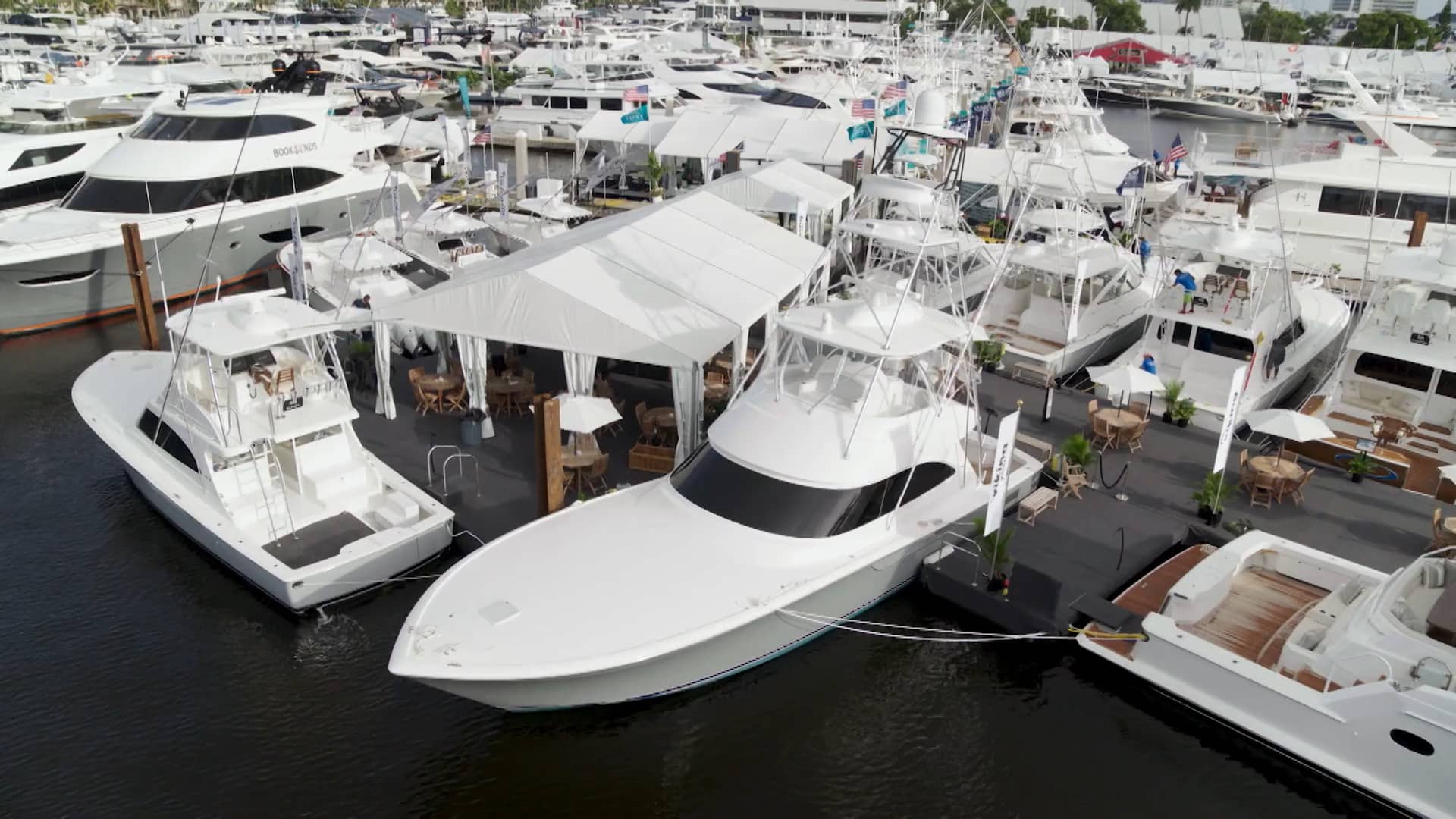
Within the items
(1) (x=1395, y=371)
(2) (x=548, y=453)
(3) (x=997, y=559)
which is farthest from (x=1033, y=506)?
(1) (x=1395, y=371)

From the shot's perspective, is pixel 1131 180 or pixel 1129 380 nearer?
pixel 1129 380

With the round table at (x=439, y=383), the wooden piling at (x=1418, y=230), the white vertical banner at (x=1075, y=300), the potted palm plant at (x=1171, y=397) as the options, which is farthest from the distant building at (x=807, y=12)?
the round table at (x=439, y=383)

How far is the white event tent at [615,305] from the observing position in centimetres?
1498

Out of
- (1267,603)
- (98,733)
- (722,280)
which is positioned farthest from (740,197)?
(98,733)

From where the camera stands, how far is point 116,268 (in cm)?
2369

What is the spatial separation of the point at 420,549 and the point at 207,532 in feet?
9.87

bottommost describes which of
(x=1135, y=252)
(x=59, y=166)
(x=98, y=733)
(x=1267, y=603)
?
(x=98, y=733)

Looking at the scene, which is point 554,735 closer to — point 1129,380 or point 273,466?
point 273,466

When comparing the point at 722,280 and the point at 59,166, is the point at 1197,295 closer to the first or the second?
the point at 722,280

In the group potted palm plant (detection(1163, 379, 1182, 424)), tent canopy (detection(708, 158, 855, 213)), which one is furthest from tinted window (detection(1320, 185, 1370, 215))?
potted palm plant (detection(1163, 379, 1182, 424))

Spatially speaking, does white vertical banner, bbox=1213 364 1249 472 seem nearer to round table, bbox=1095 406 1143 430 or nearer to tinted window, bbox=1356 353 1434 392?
round table, bbox=1095 406 1143 430

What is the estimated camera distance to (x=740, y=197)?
2503cm

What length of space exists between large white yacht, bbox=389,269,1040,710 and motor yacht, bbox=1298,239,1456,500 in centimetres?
626

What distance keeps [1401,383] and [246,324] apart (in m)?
19.4
